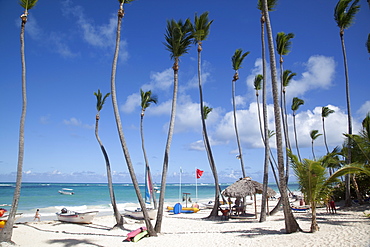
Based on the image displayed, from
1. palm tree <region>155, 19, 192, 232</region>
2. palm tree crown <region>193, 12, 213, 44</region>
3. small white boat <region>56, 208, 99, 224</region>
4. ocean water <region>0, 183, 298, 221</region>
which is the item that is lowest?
ocean water <region>0, 183, 298, 221</region>

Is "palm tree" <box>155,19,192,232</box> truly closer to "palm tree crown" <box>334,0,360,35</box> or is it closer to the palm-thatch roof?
the palm-thatch roof

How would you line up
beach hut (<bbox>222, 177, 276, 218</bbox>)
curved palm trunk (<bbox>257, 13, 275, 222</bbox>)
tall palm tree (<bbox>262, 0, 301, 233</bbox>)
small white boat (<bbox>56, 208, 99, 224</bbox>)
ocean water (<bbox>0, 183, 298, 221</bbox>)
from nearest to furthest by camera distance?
tall palm tree (<bbox>262, 0, 301, 233</bbox>) → curved palm trunk (<bbox>257, 13, 275, 222</bbox>) → beach hut (<bbox>222, 177, 276, 218</bbox>) → small white boat (<bbox>56, 208, 99, 224</bbox>) → ocean water (<bbox>0, 183, 298, 221</bbox>)

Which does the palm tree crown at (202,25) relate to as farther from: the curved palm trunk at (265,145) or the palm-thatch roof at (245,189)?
the palm-thatch roof at (245,189)

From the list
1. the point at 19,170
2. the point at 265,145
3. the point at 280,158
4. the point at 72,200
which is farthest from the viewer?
the point at 72,200

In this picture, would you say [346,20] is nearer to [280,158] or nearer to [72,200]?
[280,158]

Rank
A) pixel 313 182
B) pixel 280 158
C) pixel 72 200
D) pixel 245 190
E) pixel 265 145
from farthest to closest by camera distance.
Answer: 1. pixel 72 200
2. pixel 245 190
3. pixel 265 145
4. pixel 280 158
5. pixel 313 182

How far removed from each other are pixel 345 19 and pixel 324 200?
1232cm

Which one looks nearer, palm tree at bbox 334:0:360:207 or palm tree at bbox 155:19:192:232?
palm tree at bbox 155:19:192:232

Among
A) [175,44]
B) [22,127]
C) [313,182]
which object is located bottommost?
[313,182]

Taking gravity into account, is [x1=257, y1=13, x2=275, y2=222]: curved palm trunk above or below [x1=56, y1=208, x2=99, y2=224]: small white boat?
above

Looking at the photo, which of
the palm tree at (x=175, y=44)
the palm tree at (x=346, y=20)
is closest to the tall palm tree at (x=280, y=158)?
the palm tree at (x=175, y=44)

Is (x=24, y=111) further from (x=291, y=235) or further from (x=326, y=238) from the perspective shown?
(x=326, y=238)

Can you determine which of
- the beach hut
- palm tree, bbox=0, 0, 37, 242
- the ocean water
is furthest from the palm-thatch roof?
palm tree, bbox=0, 0, 37, 242

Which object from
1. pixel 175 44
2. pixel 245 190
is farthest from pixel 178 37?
pixel 245 190
